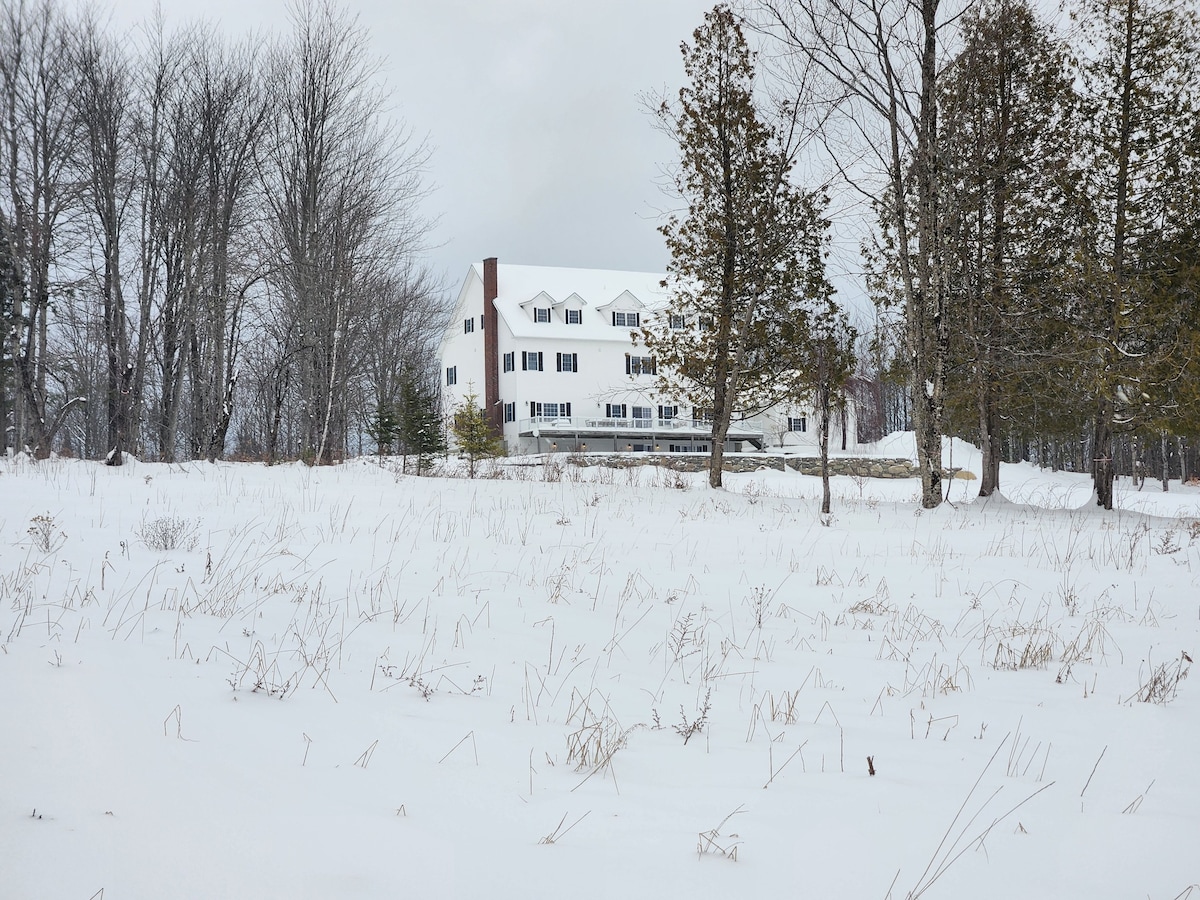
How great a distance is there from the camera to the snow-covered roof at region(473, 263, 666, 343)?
4144 centimetres

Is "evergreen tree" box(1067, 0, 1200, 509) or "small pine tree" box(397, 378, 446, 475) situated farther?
"small pine tree" box(397, 378, 446, 475)

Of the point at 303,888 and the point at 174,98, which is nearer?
the point at 303,888

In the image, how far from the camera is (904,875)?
2430 mm

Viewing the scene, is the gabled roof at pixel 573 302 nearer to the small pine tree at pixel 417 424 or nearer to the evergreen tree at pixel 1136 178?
the small pine tree at pixel 417 424

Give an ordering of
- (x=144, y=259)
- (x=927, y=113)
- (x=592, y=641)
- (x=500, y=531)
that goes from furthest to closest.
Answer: (x=144, y=259), (x=927, y=113), (x=500, y=531), (x=592, y=641)

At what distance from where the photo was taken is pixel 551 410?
41188 mm

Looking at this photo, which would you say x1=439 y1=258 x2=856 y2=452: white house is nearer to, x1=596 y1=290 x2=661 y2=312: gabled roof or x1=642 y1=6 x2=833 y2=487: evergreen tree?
x1=596 y1=290 x2=661 y2=312: gabled roof

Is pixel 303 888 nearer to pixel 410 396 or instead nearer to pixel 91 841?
pixel 91 841

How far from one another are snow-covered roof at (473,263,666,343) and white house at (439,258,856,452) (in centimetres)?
6

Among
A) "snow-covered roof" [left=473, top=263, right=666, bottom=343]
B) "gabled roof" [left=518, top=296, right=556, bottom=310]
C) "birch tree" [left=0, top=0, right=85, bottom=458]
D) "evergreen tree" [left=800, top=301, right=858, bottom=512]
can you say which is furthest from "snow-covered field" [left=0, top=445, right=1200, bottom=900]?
"gabled roof" [left=518, top=296, right=556, bottom=310]

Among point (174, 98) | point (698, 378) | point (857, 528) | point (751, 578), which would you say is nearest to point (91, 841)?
point (751, 578)

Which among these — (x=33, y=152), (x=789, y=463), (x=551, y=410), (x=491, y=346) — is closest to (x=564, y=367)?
(x=551, y=410)

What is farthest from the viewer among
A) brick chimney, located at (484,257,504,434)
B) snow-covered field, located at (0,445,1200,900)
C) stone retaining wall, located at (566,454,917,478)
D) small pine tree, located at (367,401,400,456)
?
brick chimney, located at (484,257,504,434)

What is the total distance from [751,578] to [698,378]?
32.2 feet
